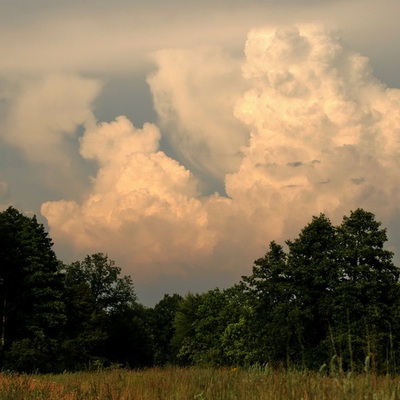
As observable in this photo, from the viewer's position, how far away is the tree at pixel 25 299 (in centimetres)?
5225

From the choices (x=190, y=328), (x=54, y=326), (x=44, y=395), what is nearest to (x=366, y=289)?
(x=54, y=326)

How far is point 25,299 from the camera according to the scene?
2096 inches

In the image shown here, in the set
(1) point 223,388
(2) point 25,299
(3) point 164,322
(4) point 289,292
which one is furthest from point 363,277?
(3) point 164,322

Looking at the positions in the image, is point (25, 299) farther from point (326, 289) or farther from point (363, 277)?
point (363, 277)

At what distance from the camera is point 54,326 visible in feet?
178

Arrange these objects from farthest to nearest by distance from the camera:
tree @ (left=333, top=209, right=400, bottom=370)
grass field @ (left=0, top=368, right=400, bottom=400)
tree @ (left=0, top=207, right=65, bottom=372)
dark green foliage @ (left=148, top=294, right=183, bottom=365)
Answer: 1. dark green foliage @ (left=148, top=294, right=183, bottom=365)
2. tree @ (left=0, top=207, right=65, bottom=372)
3. tree @ (left=333, top=209, right=400, bottom=370)
4. grass field @ (left=0, top=368, right=400, bottom=400)

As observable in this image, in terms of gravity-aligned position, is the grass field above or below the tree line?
below

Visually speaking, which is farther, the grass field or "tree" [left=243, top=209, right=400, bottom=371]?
"tree" [left=243, top=209, right=400, bottom=371]

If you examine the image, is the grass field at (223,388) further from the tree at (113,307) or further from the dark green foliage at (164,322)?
the dark green foliage at (164,322)

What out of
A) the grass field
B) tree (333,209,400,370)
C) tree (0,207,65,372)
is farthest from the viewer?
tree (0,207,65,372)

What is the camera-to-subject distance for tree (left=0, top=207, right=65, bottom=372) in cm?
5225

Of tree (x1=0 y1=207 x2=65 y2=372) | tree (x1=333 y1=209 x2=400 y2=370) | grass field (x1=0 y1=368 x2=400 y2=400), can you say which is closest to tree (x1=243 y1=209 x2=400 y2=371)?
tree (x1=333 y1=209 x2=400 y2=370)

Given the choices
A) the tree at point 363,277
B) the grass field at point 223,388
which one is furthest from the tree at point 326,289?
the grass field at point 223,388

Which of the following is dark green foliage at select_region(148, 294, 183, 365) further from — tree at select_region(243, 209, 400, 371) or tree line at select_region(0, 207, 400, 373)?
tree at select_region(243, 209, 400, 371)
